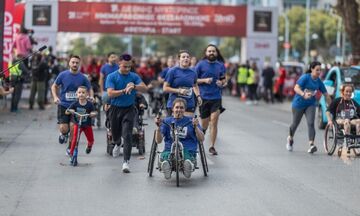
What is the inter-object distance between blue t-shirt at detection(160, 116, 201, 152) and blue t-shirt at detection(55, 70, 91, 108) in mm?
3015

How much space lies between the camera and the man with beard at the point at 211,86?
16.4 meters

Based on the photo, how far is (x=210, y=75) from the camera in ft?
54.1

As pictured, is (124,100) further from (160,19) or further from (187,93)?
(160,19)

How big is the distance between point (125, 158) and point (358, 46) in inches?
908

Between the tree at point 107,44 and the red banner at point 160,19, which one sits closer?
the red banner at point 160,19

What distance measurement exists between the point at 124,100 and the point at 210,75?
10.4ft

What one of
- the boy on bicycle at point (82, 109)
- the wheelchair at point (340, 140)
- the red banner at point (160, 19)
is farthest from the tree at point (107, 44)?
the boy on bicycle at point (82, 109)

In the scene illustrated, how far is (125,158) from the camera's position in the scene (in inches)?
533

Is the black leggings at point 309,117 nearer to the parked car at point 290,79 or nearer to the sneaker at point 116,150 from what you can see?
the sneaker at point 116,150

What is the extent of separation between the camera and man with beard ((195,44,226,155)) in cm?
1644

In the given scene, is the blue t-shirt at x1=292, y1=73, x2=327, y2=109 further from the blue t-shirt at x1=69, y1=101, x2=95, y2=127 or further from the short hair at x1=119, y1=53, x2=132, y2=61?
the short hair at x1=119, y1=53, x2=132, y2=61

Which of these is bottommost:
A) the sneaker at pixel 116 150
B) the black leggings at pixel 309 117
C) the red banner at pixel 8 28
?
the sneaker at pixel 116 150

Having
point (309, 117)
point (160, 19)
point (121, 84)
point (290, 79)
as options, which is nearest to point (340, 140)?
point (309, 117)

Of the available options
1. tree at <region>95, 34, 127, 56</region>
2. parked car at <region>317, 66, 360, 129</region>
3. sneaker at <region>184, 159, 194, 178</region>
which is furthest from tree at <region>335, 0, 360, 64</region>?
tree at <region>95, 34, 127, 56</region>
